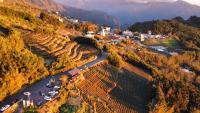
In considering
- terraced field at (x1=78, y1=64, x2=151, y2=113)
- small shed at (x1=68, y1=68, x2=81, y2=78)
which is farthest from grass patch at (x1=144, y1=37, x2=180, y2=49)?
small shed at (x1=68, y1=68, x2=81, y2=78)

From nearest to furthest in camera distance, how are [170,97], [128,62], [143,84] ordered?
[170,97], [143,84], [128,62]

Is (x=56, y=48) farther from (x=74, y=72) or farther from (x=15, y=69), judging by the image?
(x=15, y=69)

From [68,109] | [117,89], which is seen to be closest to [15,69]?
[68,109]

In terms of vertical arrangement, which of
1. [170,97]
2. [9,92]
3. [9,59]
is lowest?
[170,97]

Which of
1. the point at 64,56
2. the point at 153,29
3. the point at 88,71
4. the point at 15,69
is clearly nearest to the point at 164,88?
the point at 88,71

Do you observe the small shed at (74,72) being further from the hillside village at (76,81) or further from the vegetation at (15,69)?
the vegetation at (15,69)

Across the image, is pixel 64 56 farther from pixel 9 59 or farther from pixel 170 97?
pixel 170 97
